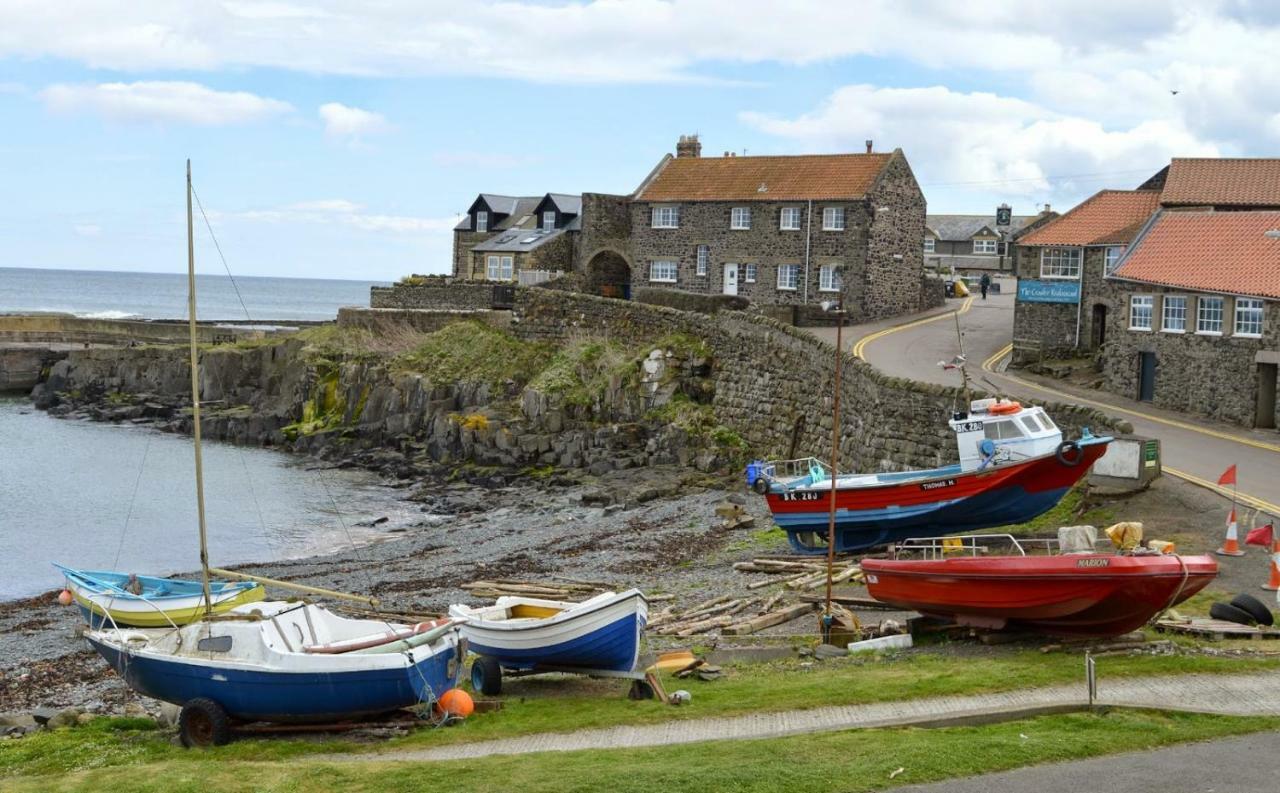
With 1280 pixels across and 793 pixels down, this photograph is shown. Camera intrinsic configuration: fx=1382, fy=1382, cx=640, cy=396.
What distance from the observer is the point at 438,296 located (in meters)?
56.8

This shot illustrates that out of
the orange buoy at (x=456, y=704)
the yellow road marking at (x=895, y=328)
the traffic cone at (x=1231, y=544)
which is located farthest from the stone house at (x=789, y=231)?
the orange buoy at (x=456, y=704)

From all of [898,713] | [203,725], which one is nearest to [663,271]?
[203,725]

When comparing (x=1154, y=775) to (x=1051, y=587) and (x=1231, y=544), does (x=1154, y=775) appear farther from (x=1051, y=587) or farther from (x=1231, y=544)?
(x=1231, y=544)

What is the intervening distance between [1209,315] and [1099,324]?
844cm

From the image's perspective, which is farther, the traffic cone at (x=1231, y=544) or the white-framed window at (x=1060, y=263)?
the white-framed window at (x=1060, y=263)

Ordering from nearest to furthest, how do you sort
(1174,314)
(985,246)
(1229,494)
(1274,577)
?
(1274,577) < (1229,494) < (1174,314) < (985,246)

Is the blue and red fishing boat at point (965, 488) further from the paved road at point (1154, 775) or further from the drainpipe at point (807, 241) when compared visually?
the drainpipe at point (807, 241)

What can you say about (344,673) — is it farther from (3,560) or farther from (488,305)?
(488,305)

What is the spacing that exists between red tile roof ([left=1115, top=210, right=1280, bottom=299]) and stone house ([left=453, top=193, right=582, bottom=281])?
28551mm

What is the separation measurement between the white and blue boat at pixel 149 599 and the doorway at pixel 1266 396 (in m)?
21.9

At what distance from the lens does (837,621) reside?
62.5 ft

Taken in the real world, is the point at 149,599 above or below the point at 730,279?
below

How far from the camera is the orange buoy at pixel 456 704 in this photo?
16219 mm

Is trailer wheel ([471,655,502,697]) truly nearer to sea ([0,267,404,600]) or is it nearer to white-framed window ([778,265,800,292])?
sea ([0,267,404,600])
